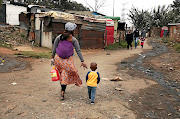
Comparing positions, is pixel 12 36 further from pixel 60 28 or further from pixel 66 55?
pixel 66 55

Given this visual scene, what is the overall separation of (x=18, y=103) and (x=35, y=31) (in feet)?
38.1

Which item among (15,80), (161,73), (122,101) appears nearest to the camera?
(122,101)

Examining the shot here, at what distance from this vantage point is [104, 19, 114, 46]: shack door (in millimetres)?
14641

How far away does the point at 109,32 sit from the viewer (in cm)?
1501

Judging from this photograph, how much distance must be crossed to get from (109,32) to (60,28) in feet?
15.9

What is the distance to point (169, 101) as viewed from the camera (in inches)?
166

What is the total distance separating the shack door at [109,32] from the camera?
14.6 meters

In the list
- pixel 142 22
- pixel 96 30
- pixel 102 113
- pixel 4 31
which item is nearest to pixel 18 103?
pixel 102 113

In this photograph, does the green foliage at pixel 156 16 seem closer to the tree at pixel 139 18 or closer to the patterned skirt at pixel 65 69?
the tree at pixel 139 18

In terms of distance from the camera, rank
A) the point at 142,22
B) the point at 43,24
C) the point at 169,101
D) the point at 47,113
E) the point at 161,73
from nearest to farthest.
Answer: the point at 47,113, the point at 169,101, the point at 161,73, the point at 43,24, the point at 142,22

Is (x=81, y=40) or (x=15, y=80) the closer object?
(x=15, y=80)

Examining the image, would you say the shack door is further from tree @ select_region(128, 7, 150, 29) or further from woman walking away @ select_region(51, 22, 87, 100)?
tree @ select_region(128, 7, 150, 29)

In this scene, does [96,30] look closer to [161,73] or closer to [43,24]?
[43,24]

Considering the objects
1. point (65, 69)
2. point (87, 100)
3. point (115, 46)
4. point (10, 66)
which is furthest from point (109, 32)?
point (65, 69)
